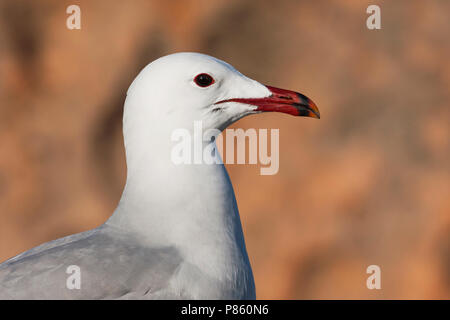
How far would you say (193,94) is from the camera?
0.81 meters

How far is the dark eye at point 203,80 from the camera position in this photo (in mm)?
820

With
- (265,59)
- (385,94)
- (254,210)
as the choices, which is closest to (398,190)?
(385,94)

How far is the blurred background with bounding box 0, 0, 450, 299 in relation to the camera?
1871 millimetres

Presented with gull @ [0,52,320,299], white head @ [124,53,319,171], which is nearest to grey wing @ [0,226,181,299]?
gull @ [0,52,320,299]

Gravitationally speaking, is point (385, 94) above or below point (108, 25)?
below

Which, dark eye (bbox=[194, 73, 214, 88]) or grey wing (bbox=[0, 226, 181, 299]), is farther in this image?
dark eye (bbox=[194, 73, 214, 88])

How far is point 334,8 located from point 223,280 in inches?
55.4

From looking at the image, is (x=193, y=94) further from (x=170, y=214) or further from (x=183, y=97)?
(x=170, y=214)

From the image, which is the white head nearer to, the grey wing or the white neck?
the white neck

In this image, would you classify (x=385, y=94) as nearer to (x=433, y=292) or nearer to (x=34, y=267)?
(x=433, y=292)

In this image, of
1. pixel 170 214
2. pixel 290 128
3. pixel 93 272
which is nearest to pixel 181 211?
pixel 170 214

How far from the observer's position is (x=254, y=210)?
1.99 m

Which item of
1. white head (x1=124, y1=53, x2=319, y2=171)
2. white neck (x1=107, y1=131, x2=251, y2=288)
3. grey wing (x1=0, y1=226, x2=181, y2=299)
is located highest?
white head (x1=124, y1=53, x2=319, y2=171)

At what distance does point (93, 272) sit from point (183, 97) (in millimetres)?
283
